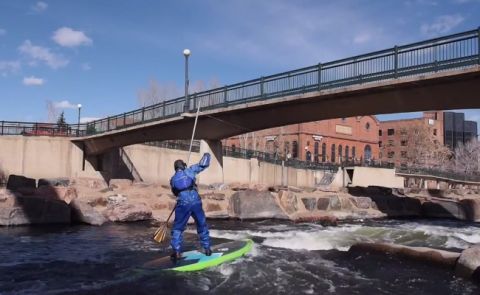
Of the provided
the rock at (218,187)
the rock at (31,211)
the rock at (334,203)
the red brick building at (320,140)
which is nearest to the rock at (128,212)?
the rock at (31,211)

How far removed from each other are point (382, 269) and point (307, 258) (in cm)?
224

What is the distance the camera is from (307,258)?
44.1 feet

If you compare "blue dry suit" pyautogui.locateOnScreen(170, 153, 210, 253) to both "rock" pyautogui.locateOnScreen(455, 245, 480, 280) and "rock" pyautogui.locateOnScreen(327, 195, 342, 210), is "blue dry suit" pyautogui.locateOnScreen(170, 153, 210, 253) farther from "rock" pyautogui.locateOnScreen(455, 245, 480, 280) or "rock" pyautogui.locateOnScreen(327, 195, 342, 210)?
"rock" pyautogui.locateOnScreen(327, 195, 342, 210)

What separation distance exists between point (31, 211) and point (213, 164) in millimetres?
14879

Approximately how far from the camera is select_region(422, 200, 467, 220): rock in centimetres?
3403

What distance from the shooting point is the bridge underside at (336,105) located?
62.6 ft

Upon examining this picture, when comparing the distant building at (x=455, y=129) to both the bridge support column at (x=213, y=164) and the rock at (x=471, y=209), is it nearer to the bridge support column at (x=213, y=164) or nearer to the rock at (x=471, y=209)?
the rock at (x=471, y=209)

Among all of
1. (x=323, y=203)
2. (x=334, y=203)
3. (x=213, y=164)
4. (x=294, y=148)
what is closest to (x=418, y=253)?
(x=323, y=203)

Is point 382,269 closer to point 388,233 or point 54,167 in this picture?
point 388,233

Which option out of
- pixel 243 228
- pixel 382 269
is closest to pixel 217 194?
pixel 243 228

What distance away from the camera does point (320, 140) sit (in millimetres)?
86000

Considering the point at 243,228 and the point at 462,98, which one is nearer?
the point at 462,98

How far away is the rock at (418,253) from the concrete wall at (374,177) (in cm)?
4220

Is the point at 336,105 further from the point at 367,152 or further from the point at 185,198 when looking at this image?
the point at 367,152
